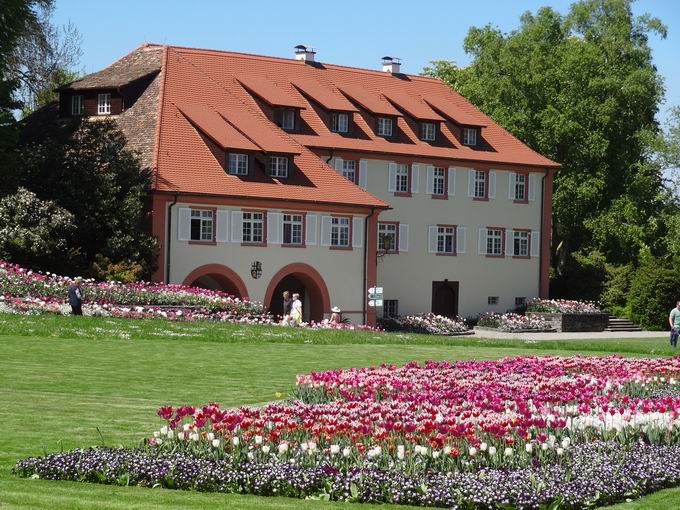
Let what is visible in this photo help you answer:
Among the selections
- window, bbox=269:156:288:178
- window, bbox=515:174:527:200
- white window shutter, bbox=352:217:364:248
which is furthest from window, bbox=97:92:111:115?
window, bbox=515:174:527:200

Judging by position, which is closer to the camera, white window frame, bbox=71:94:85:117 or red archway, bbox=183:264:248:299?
red archway, bbox=183:264:248:299

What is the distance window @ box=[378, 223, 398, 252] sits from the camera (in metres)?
65.2

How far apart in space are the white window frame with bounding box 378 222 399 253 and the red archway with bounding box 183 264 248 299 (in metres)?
10.1

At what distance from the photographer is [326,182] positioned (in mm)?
60656

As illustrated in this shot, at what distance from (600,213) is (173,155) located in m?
30.8

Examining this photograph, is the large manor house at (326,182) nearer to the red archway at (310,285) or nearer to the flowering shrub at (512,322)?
the red archway at (310,285)

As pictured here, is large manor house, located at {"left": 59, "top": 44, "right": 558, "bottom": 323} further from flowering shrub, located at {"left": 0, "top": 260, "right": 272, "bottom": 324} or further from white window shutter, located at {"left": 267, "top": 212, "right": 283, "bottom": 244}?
flowering shrub, located at {"left": 0, "top": 260, "right": 272, "bottom": 324}

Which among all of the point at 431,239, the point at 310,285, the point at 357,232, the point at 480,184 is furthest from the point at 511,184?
the point at 310,285

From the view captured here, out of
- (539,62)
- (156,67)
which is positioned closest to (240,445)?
(156,67)

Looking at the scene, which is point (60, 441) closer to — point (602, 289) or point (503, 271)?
point (503, 271)

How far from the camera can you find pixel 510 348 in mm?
40344

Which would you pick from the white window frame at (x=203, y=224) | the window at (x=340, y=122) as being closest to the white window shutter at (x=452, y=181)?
the window at (x=340, y=122)

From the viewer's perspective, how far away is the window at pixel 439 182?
67762 mm

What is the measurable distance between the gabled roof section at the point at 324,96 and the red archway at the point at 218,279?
11304 millimetres
